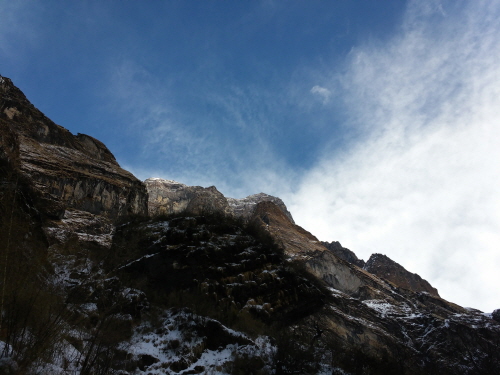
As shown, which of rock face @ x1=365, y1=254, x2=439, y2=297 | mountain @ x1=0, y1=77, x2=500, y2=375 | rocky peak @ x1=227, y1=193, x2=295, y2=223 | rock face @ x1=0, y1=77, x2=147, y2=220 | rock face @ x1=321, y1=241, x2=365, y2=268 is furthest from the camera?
rocky peak @ x1=227, y1=193, x2=295, y2=223

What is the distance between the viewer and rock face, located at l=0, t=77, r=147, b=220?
36656mm

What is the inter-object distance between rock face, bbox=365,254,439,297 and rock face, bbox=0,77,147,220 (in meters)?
107

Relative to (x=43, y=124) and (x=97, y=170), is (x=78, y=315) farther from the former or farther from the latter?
(x=43, y=124)

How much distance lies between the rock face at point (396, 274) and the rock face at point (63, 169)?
10670 centimetres

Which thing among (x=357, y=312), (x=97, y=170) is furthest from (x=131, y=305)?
(x=357, y=312)

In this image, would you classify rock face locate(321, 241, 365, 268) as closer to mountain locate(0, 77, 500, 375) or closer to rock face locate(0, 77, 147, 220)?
rock face locate(0, 77, 147, 220)

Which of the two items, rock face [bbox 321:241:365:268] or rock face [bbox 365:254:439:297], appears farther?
rock face [bbox 321:241:365:268]

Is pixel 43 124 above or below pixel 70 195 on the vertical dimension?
above

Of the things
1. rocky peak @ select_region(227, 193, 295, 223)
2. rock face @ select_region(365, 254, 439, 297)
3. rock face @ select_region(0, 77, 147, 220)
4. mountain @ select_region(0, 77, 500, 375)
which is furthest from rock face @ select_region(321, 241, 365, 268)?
mountain @ select_region(0, 77, 500, 375)

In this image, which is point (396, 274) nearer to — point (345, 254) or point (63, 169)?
point (345, 254)

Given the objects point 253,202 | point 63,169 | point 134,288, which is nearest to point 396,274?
point 253,202

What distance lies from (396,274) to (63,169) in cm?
12387

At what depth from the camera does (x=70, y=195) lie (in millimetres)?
37719

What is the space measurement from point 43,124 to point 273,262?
4281cm
